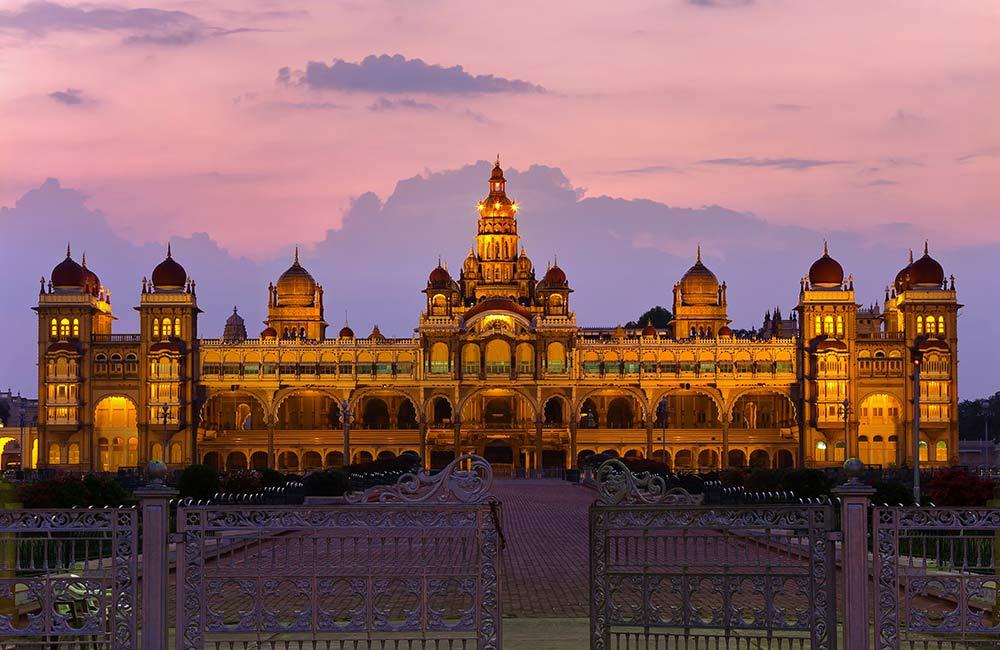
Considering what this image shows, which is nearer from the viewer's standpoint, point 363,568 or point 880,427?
point 363,568

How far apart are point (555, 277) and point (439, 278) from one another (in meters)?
8.21

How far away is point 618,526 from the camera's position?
1327cm

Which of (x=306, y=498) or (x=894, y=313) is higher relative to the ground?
(x=894, y=313)

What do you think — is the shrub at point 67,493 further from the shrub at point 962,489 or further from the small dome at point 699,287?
the small dome at point 699,287

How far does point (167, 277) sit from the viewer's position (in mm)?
99188

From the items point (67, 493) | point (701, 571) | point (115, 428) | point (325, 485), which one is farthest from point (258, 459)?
point (701, 571)

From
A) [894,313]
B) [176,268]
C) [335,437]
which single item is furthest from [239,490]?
[894,313]

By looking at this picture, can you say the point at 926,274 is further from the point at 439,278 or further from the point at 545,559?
the point at 545,559

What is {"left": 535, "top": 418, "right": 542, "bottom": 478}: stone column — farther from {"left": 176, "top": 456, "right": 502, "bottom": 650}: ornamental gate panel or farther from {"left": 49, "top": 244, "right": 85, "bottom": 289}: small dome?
{"left": 176, "top": 456, "right": 502, "bottom": 650}: ornamental gate panel

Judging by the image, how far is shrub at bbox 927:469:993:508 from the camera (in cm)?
2503

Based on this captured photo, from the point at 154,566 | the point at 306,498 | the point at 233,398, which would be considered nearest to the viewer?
the point at 154,566

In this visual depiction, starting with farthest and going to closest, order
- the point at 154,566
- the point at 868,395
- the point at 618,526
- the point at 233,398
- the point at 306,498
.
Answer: the point at 233,398 → the point at 868,395 → the point at 306,498 → the point at 618,526 → the point at 154,566

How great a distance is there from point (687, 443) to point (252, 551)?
71.1m

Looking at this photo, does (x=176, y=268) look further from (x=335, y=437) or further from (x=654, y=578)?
(x=654, y=578)
